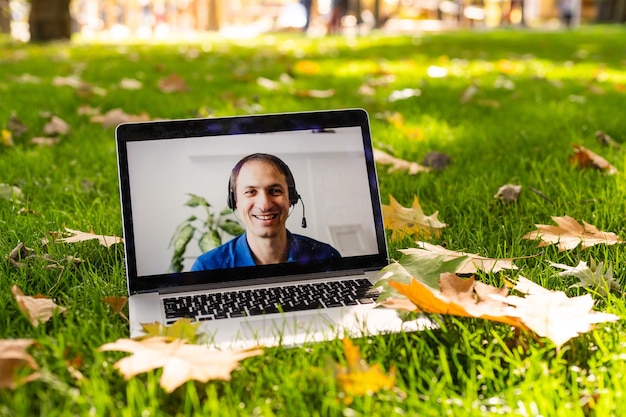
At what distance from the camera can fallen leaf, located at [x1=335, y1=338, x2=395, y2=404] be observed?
1.20 m

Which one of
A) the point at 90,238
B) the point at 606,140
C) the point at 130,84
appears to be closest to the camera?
the point at 90,238

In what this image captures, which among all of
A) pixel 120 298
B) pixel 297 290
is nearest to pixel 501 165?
pixel 297 290

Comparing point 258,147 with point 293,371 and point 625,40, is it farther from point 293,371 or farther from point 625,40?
point 625,40

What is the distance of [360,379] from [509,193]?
1308 millimetres

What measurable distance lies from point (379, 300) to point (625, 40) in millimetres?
9900

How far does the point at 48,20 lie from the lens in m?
11.3

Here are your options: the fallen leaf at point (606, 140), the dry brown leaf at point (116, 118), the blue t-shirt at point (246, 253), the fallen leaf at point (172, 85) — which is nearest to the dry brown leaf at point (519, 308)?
the blue t-shirt at point (246, 253)

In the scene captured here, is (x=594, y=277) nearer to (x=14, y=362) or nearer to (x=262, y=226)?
(x=262, y=226)

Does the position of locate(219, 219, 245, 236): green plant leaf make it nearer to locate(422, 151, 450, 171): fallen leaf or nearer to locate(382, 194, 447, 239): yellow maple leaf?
locate(382, 194, 447, 239): yellow maple leaf

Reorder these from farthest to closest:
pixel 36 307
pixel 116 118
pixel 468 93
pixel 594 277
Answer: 1. pixel 468 93
2. pixel 116 118
3. pixel 594 277
4. pixel 36 307

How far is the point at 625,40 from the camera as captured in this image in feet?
33.5

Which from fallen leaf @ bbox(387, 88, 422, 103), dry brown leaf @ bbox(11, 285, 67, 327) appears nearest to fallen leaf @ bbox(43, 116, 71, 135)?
fallen leaf @ bbox(387, 88, 422, 103)

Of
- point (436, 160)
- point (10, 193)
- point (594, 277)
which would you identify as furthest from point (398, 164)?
point (10, 193)

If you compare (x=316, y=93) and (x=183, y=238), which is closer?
(x=183, y=238)
